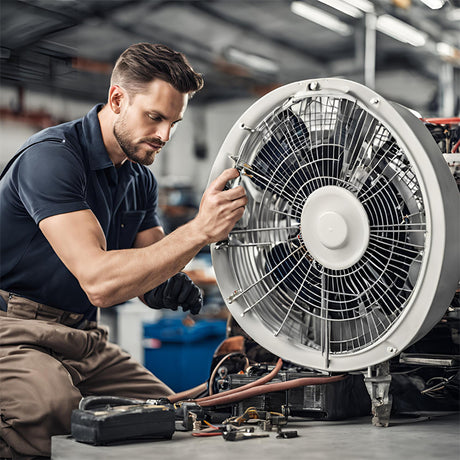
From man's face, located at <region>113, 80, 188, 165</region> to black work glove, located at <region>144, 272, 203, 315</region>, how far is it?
327 millimetres

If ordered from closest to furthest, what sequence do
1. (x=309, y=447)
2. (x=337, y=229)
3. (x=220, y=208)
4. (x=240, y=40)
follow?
(x=309, y=447) < (x=337, y=229) < (x=220, y=208) < (x=240, y=40)

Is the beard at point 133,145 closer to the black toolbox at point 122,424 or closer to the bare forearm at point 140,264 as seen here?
the bare forearm at point 140,264

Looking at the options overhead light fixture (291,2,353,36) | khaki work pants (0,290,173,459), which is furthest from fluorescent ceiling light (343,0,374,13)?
khaki work pants (0,290,173,459)

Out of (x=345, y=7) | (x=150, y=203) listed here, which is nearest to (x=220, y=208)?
(x=150, y=203)

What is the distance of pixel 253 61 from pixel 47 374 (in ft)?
16.8

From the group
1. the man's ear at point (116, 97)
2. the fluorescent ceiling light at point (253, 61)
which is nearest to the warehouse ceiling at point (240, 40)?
the fluorescent ceiling light at point (253, 61)

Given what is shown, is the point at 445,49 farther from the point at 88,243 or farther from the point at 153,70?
the point at 88,243

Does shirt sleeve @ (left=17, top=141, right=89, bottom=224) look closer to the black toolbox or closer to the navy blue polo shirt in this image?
the navy blue polo shirt

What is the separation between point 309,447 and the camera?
3.22ft

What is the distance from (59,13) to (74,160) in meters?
2.80

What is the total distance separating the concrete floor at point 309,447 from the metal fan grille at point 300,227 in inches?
6.1

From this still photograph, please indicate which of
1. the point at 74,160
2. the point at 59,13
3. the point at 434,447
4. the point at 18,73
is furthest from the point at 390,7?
the point at 434,447

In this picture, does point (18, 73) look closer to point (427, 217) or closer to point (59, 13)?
point (59, 13)

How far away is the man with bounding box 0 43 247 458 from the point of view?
1.23m
